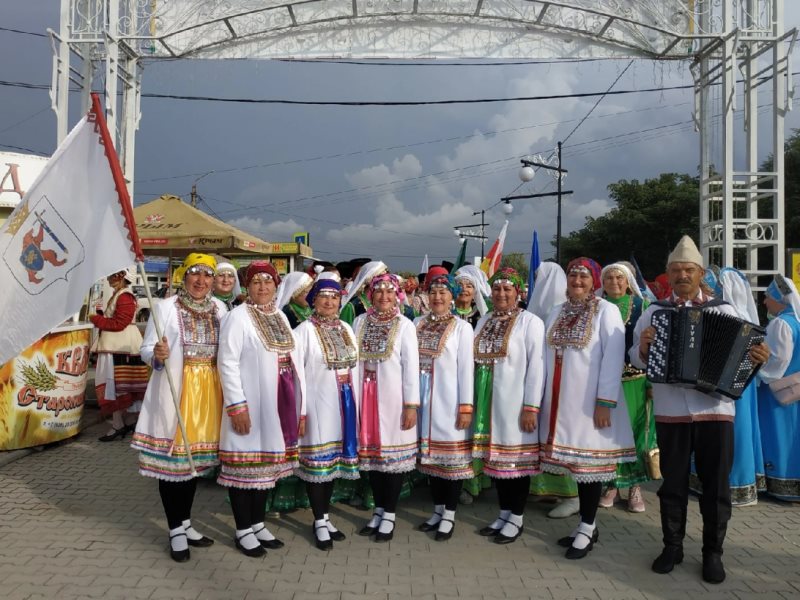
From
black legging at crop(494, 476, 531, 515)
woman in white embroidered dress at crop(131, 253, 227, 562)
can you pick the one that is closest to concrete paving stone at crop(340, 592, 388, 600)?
woman in white embroidered dress at crop(131, 253, 227, 562)

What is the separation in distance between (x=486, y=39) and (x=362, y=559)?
26.6 feet

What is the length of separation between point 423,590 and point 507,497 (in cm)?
107

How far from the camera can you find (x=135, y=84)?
10.2 m

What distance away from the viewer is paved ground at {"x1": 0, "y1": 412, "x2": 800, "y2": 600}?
3.54m

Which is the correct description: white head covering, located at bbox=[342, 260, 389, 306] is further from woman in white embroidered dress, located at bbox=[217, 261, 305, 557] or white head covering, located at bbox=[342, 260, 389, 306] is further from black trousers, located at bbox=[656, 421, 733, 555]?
black trousers, located at bbox=[656, 421, 733, 555]

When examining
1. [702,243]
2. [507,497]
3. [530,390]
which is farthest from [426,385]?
Answer: [702,243]

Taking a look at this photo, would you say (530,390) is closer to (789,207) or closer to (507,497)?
(507,497)

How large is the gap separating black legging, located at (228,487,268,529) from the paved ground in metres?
0.22

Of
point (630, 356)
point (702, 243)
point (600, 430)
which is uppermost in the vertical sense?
point (702, 243)

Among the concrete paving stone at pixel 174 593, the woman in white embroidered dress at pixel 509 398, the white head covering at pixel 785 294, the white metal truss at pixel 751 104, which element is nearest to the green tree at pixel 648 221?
the white metal truss at pixel 751 104

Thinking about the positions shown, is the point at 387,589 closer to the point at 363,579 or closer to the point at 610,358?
the point at 363,579

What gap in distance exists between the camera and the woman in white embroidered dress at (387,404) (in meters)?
4.16

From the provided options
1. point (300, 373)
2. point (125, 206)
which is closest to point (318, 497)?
point (300, 373)

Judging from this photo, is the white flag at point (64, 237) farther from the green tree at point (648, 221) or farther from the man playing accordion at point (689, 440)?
the green tree at point (648, 221)
